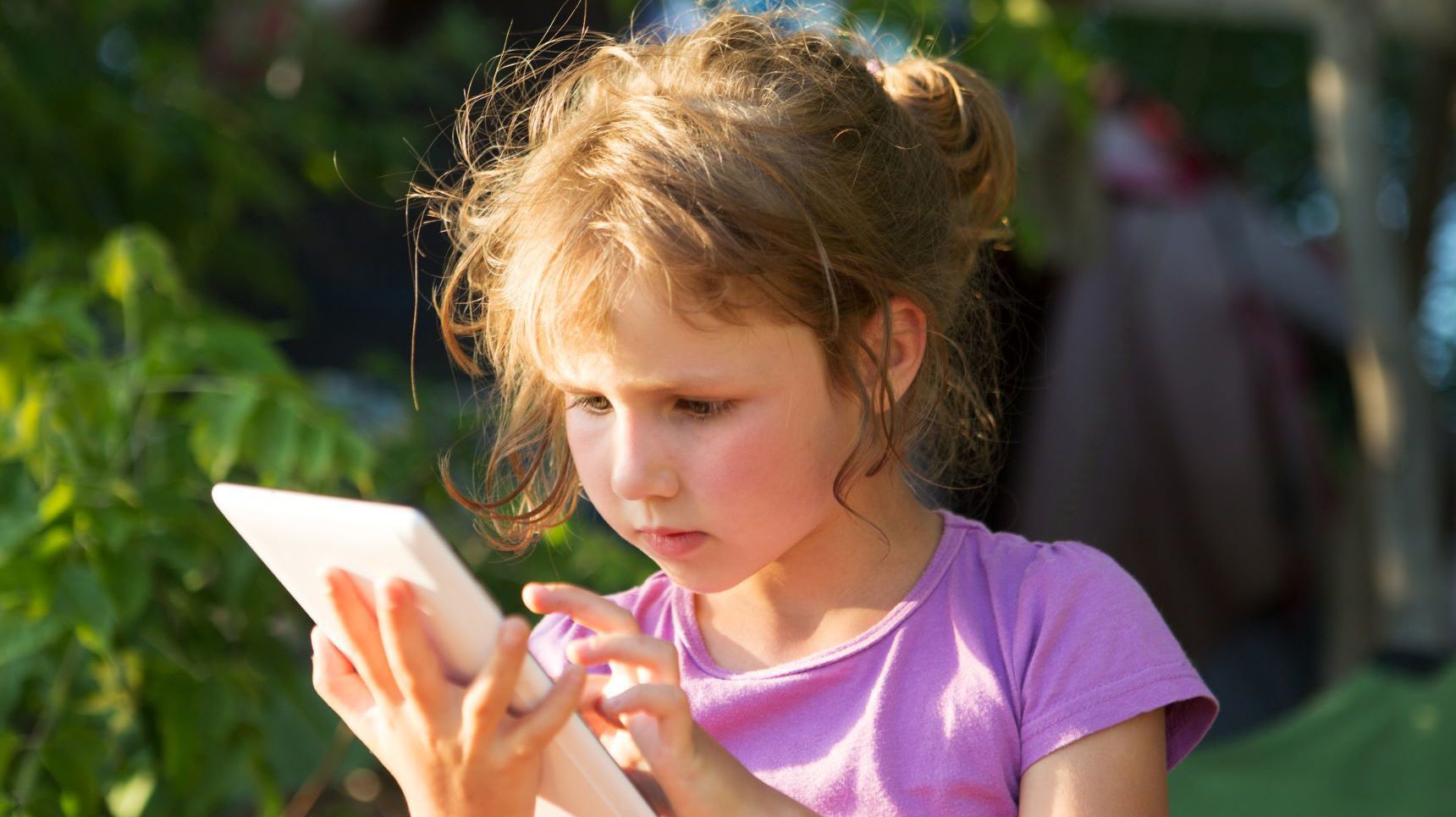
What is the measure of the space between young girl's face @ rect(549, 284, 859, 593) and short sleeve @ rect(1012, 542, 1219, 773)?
0.18m

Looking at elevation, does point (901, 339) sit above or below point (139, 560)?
above

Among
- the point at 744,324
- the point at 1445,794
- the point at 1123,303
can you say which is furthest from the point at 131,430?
the point at 1123,303

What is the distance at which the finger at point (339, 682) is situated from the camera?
3.24ft

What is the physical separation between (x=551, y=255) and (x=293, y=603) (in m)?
0.97

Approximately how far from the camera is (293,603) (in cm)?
187

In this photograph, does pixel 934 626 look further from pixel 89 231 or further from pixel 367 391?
pixel 367 391

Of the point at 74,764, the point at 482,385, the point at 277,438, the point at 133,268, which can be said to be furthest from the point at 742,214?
the point at 133,268

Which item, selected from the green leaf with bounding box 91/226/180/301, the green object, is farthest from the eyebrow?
the green object

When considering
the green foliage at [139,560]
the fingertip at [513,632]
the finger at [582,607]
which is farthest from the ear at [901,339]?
the green foliage at [139,560]

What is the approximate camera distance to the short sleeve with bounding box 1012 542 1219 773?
101 centimetres

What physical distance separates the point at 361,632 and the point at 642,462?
0.20 m

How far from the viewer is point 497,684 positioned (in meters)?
0.84

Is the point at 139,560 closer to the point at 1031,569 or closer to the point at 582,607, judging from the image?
the point at 582,607

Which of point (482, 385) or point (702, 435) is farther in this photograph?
point (482, 385)
